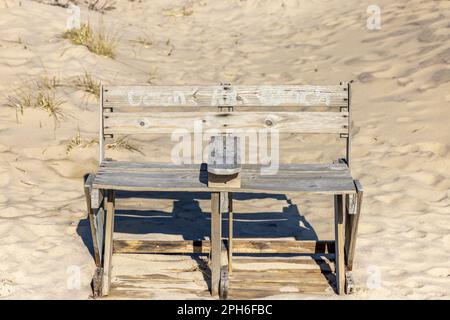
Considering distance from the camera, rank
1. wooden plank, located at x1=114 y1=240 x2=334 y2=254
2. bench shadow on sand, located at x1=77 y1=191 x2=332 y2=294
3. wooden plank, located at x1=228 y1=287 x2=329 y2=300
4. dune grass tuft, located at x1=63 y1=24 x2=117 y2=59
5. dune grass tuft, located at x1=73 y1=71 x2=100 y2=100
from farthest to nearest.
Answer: dune grass tuft, located at x1=63 y1=24 x2=117 y2=59 < dune grass tuft, located at x1=73 y1=71 x2=100 y2=100 < bench shadow on sand, located at x1=77 y1=191 x2=332 y2=294 < wooden plank, located at x1=114 y1=240 x2=334 y2=254 < wooden plank, located at x1=228 y1=287 x2=329 y2=300

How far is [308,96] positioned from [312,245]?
1004 millimetres

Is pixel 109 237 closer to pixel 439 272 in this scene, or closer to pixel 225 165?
pixel 225 165

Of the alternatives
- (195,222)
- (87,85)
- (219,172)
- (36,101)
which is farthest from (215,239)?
(87,85)

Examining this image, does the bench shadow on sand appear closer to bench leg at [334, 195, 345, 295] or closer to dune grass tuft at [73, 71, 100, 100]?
bench leg at [334, 195, 345, 295]

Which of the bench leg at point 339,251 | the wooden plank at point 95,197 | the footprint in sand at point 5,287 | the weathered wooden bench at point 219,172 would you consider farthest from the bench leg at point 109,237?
the bench leg at point 339,251

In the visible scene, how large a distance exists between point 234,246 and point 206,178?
661 millimetres

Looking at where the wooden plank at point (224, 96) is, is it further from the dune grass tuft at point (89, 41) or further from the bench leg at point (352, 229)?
the dune grass tuft at point (89, 41)

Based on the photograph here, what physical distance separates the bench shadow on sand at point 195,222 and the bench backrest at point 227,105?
33.0 inches

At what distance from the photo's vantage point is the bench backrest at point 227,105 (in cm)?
460

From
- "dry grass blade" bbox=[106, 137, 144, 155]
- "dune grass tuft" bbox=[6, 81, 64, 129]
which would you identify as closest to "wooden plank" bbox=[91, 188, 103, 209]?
"dry grass blade" bbox=[106, 137, 144, 155]

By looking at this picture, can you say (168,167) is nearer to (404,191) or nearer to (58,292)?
(58,292)

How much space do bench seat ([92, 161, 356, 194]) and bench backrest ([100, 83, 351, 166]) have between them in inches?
14.4

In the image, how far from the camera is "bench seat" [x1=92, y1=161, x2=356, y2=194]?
12.9 feet

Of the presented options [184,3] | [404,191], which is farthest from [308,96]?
[184,3]
